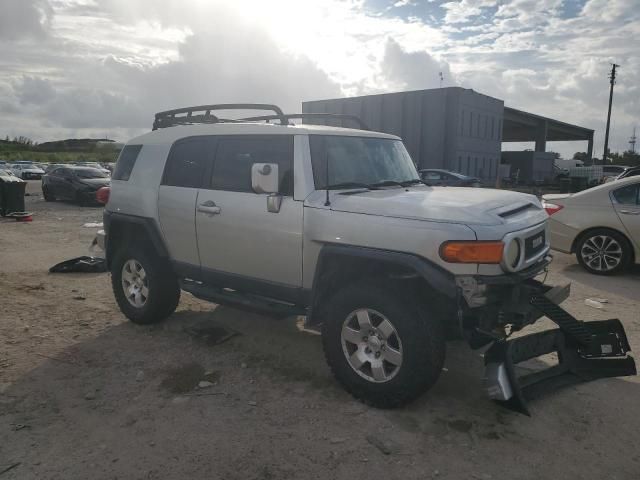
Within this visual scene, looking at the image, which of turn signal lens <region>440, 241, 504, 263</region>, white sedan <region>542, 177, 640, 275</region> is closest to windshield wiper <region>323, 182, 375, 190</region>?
turn signal lens <region>440, 241, 504, 263</region>

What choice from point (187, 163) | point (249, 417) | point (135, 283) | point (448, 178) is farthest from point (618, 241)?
point (448, 178)

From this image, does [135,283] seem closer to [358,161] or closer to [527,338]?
[358,161]

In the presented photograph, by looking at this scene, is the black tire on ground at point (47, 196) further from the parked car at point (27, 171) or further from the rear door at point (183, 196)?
the parked car at point (27, 171)

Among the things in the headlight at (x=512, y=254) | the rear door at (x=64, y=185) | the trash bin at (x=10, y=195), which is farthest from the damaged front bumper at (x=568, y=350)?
the rear door at (x=64, y=185)

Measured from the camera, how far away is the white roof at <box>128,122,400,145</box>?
4117 mm

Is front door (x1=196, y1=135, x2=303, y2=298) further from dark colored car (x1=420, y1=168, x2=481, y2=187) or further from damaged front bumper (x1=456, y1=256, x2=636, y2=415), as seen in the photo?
dark colored car (x1=420, y1=168, x2=481, y2=187)

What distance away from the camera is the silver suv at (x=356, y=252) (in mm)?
3232

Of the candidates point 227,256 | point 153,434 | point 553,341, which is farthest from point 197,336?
point 553,341

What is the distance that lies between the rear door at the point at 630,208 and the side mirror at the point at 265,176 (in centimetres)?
581

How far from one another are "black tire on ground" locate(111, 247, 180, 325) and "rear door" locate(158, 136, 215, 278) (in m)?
0.22

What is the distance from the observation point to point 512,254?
3281mm

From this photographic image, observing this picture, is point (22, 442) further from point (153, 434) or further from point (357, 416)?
point (357, 416)

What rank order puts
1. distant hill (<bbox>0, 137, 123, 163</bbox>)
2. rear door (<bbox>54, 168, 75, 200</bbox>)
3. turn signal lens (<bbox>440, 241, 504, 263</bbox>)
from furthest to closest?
distant hill (<bbox>0, 137, 123, 163</bbox>)
rear door (<bbox>54, 168, 75, 200</bbox>)
turn signal lens (<bbox>440, 241, 504, 263</bbox>)

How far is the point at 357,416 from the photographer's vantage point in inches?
135
